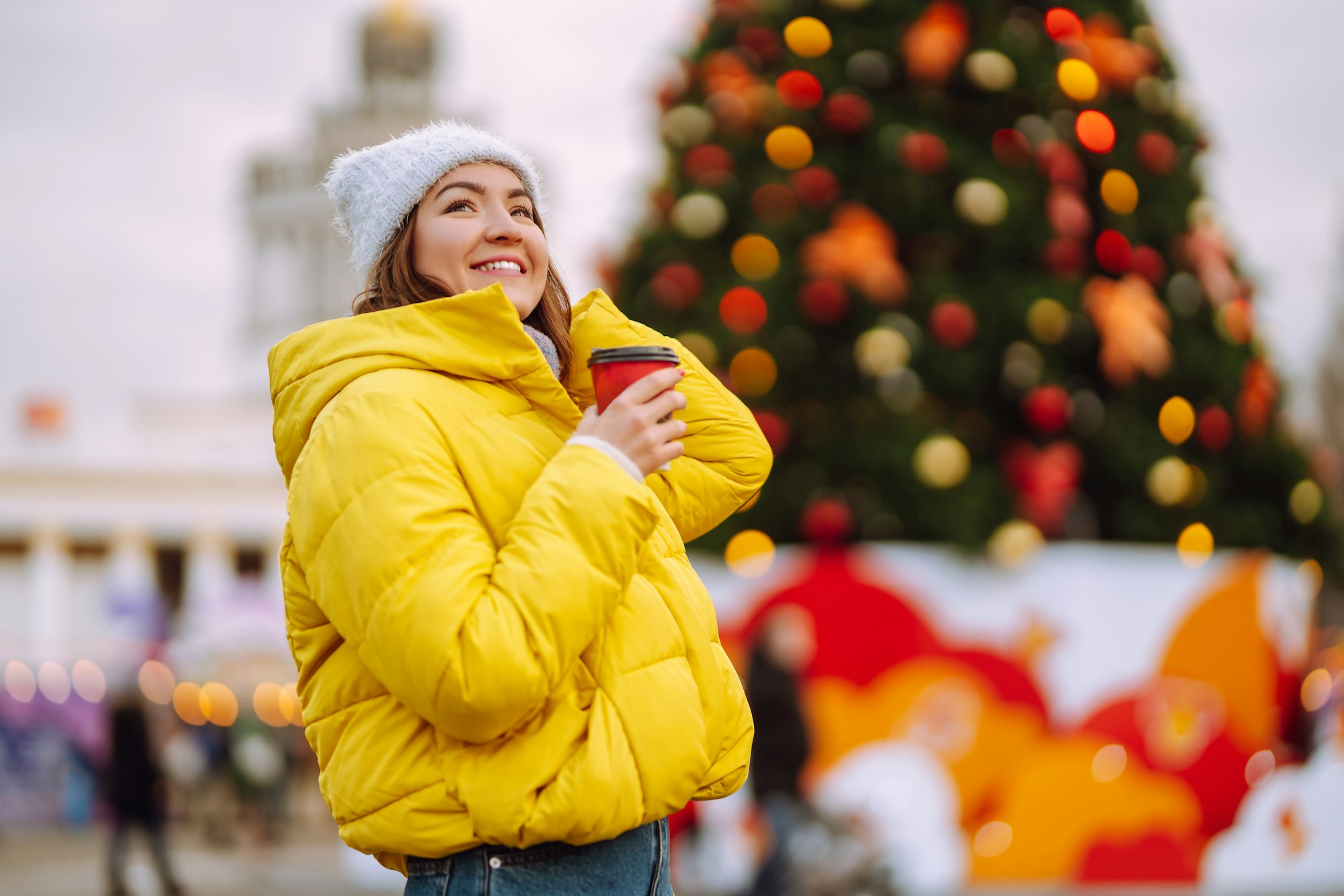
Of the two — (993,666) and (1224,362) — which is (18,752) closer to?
(993,666)

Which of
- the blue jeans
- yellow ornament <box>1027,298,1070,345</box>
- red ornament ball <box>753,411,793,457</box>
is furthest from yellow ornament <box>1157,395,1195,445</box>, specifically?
the blue jeans

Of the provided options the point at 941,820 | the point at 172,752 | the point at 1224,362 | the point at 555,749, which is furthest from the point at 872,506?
the point at 172,752

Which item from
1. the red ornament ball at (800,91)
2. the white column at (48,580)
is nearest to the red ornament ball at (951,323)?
the red ornament ball at (800,91)

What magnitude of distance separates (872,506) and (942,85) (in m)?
2.49

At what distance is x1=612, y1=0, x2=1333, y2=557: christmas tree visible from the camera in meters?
7.45

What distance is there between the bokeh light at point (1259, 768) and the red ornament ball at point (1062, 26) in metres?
4.26

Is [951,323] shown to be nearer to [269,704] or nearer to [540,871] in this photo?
[540,871]

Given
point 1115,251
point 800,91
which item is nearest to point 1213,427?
point 1115,251

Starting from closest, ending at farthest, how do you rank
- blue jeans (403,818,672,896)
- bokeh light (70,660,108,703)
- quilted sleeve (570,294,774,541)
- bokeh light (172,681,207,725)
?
blue jeans (403,818,672,896) → quilted sleeve (570,294,774,541) → bokeh light (70,660,108,703) → bokeh light (172,681,207,725)

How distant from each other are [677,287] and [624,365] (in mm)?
6211

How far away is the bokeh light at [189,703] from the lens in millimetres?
21984

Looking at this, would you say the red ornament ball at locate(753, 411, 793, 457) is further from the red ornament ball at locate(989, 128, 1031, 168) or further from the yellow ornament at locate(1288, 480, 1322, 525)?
the yellow ornament at locate(1288, 480, 1322, 525)

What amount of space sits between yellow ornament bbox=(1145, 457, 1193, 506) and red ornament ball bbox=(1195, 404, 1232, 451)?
26cm

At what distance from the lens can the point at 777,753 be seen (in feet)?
19.5
